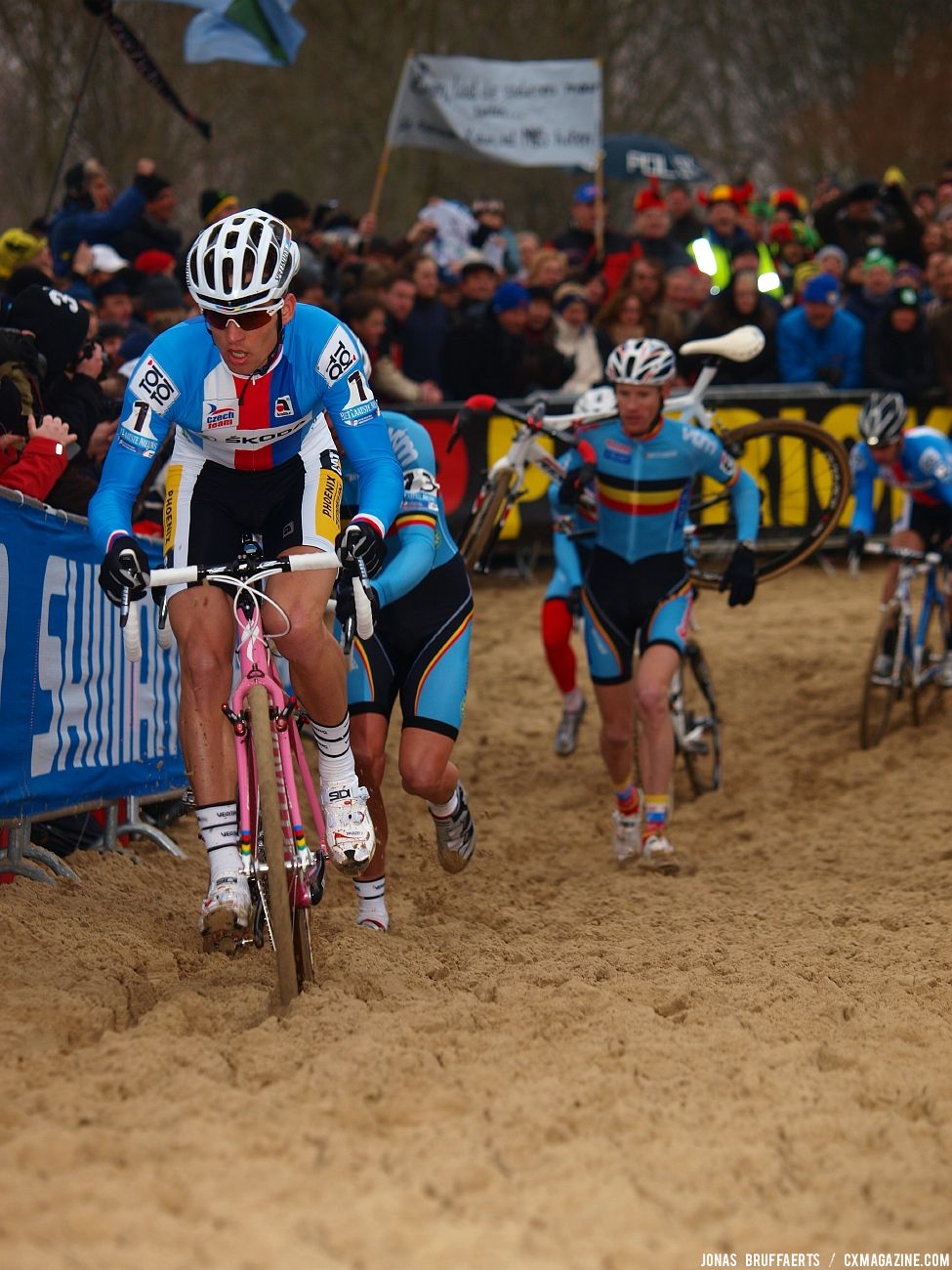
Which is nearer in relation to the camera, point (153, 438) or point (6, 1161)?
point (6, 1161)

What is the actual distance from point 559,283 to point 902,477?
18.3 feet

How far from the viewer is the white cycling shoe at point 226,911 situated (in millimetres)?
4703

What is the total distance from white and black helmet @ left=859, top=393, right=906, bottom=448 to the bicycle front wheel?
6446mm

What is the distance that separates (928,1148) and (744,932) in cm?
232

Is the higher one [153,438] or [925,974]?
[153,438]

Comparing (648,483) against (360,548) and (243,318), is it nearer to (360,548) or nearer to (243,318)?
(360,548)

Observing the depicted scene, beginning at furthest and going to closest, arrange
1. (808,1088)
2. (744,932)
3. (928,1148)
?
(744,932) → (808,1088) → (928,1148)

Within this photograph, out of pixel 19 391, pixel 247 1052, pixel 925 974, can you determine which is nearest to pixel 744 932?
pixel 925 974

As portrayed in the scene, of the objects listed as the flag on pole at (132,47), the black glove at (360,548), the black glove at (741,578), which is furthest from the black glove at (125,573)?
the flag on pole at (132,47)

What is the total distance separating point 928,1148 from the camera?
156 inches

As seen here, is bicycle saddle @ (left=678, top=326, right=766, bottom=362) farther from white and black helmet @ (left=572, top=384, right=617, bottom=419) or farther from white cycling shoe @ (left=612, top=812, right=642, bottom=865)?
white cycling shoe @ (left=612, top=812, right=642, bottom=865)

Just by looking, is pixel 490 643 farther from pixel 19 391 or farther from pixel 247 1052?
Answer: pixel 247 1052

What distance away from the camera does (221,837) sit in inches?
192

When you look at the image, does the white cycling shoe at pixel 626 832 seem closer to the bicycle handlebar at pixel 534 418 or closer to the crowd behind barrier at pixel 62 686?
the bicycle handlebar at pixel 534 418
